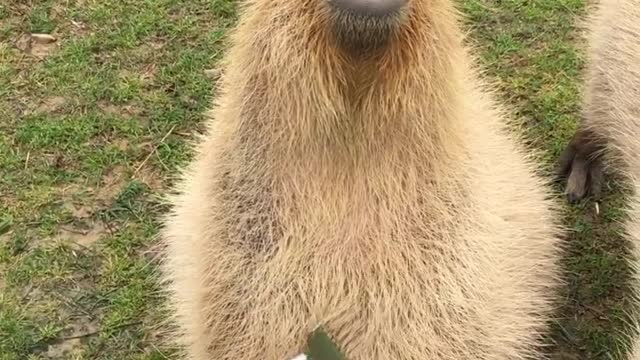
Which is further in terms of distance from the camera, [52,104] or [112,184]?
[52,104]

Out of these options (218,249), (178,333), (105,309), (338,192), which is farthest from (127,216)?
(338,192)

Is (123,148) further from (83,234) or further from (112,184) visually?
(83,234)

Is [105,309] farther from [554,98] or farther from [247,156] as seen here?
[554,98]

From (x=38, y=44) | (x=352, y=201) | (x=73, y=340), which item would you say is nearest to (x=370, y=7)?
(x=352, y=201)

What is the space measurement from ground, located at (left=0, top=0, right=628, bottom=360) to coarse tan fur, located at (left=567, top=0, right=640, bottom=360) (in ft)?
0.95

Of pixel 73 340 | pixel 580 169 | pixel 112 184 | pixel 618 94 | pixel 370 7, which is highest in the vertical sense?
pixel 370 7

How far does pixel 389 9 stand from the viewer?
65.2 inches

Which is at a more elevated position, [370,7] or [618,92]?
[370,7]

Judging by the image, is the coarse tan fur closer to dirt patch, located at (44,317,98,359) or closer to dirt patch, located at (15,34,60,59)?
dirt patch, located at (44,317,98,359)

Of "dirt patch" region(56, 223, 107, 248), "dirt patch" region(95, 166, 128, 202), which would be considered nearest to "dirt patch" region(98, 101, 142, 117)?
"dirt patch" region(95, 166, 128, 202)

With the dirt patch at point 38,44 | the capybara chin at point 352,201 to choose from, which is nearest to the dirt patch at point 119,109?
the dirt patch at point 38,44

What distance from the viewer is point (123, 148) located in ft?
10.4

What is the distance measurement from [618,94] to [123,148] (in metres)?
1.49

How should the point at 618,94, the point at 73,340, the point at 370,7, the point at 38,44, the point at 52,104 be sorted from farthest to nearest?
the point at 38,44, the point at 52,104, the point at 73,340, the point at 618,94, the point at 370,7
